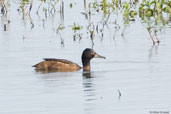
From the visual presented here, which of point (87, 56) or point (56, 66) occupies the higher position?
point (87, 56)

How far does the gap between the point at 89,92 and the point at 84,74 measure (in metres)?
3.05

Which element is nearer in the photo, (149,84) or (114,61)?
(149,84)

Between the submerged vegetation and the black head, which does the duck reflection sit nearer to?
the black head

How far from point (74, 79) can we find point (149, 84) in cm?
202

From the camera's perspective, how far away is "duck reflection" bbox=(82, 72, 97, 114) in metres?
14.6

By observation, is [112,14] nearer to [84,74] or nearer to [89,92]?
[84,74]

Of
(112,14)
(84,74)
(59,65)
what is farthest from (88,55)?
(112,14)

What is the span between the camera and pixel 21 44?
23422 mm

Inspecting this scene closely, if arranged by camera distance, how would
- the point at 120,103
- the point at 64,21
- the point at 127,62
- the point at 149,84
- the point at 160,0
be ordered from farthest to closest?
1. the point at 160,0
2. the point at 64,21
3. the point at 127,62
4. the point at 149,84
5. the point at 120,103

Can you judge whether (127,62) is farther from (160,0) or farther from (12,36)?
(160,0)

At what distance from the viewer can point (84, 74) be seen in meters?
19.3

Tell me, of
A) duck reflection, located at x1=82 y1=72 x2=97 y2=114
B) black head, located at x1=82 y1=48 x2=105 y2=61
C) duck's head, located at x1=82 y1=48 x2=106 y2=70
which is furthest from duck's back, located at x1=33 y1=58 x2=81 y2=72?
duck reflection, located at x1=82 y1=72 x2=97 y2=114

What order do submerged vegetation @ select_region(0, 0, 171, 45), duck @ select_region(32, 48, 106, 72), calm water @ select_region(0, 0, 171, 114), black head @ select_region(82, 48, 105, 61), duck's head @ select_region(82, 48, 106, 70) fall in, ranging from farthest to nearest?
1. submerged vegetation @ select_region(0, 0, 171, 45)
2. black head @ select_region(82, 48, 105, 61)
3. duck's head @ select_region(82, 48, 106, 70)
4. duck @ select_region(32, 48, 106, 72)
5. calm water @ select_region(0, 0, 171, 114)

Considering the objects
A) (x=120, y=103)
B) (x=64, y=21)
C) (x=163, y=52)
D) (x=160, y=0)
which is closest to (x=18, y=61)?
(x=163, y=52)
